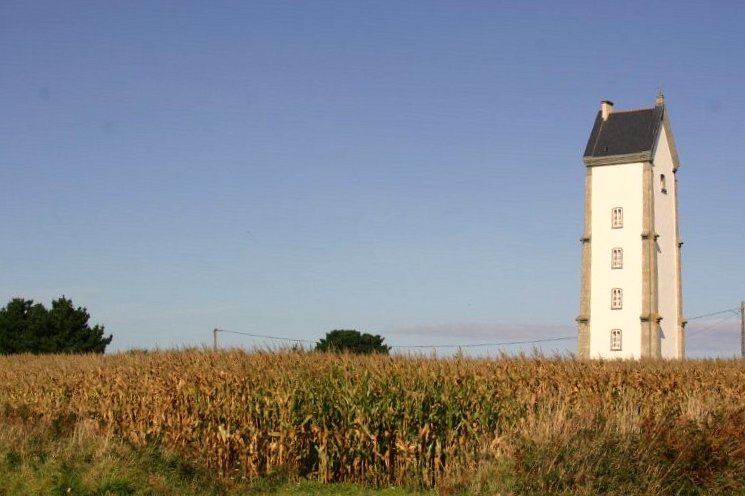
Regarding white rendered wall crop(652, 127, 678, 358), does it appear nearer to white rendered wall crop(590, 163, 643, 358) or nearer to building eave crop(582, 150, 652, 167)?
building eave crop(582, 150, 652, 167)

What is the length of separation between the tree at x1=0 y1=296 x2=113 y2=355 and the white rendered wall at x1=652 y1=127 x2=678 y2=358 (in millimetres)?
35282

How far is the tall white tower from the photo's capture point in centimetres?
5519

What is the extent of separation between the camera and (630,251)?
56094 millimetres

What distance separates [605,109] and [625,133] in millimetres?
2801

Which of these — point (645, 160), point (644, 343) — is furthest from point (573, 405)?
point (645, 160)

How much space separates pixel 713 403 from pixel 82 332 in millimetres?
50329

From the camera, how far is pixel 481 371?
21812 mm

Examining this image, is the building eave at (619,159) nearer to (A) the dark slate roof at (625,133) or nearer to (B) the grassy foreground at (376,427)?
(A) the dark slate roof at (625,133)

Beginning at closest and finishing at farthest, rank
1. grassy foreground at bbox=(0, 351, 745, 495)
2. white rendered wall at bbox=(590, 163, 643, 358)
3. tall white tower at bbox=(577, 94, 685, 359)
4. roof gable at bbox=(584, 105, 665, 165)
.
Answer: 1. grassy foreground at bbox=(0, 351, 745, 495)
2. tall white tower at bbox=(577, 94, 685, 359)
3. white rendered wall at bbox=(590, 163, 643, 358)
4. roof gable at bbox=(584, 105, 665, 165)

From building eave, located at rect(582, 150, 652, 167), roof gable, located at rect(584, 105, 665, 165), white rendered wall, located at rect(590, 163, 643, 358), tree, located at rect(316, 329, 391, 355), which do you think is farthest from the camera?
tree, located at rect(316, 329, 391, 355)

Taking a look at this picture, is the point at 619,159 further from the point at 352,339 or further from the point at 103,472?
the point at 103,472

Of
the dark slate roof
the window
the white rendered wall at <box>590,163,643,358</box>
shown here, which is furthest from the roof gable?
the window

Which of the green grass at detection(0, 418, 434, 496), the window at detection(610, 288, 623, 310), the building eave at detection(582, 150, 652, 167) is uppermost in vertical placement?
the building eave at detection(582, 150, 652, 167)

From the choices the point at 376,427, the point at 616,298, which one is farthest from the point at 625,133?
the point at 376,427
